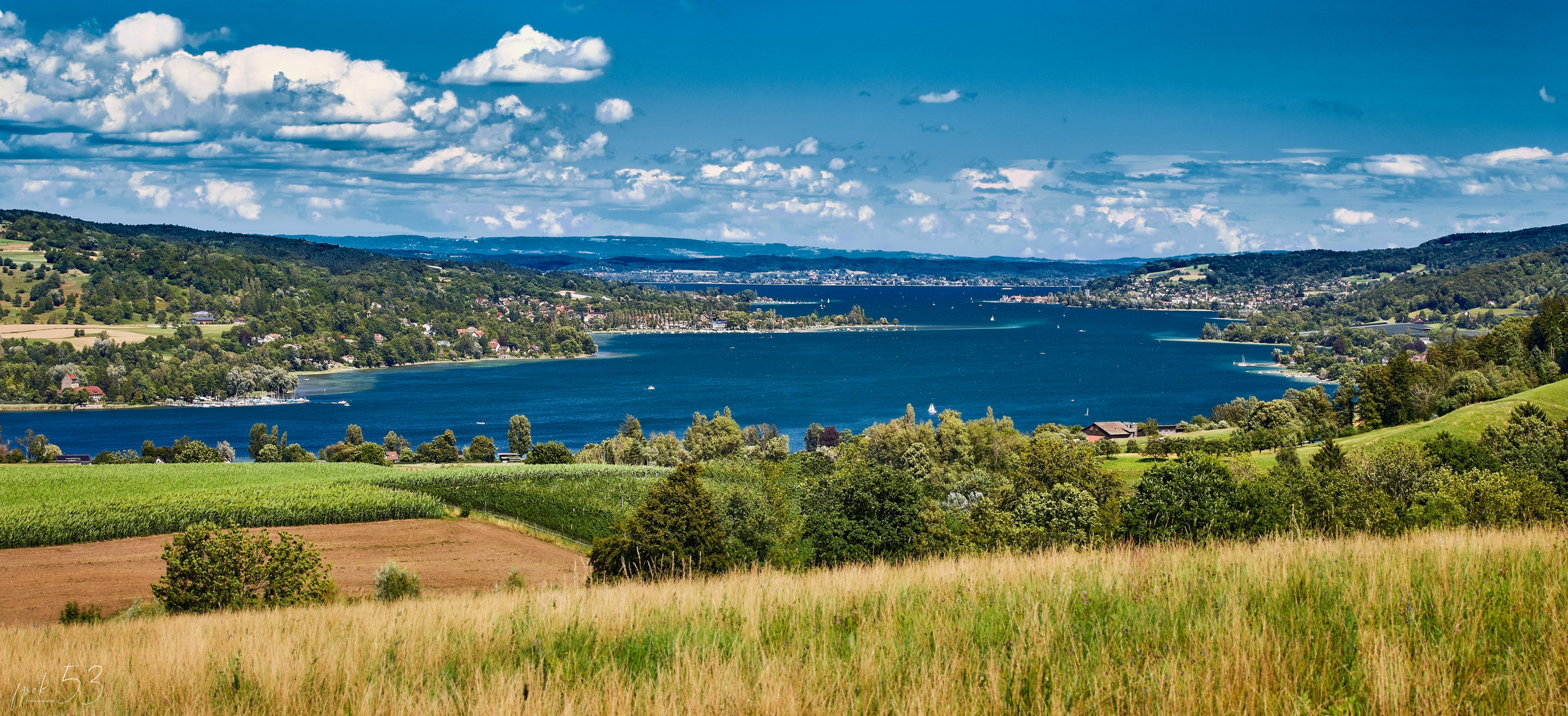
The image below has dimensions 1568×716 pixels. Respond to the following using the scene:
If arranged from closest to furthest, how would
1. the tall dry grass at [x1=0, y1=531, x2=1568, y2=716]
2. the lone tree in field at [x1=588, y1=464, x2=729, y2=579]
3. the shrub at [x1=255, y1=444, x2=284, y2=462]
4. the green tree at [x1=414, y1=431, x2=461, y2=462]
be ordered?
the tall dry grass at [x1=0, y1=531, x2=1568, y2=716] < the lone tree in field at [x1=588, y1=464, x2=729, y2=579] < the green tree at [x1=414, y1=431, x2=461, y2=462] < the shrub at [x1=255, y1=444, x2=284, y2=462]

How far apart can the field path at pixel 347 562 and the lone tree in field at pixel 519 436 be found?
53.7 metres

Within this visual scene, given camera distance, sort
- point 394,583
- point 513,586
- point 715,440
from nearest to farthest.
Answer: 1. point 513,586
2. point 394,583
3. point 715,440

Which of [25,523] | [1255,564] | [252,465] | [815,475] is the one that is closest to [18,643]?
[1255,564]

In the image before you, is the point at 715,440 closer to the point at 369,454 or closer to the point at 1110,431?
the point at 369,454

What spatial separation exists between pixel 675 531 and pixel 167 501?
2907cm

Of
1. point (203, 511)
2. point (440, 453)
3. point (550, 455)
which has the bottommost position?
point (550, 455)

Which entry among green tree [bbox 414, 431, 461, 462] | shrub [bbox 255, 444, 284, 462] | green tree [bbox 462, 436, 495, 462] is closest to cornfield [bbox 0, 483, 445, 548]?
green tree [bbox 414, 431, 461, 462]

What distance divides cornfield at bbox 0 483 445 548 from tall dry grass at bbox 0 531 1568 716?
33.6 metres

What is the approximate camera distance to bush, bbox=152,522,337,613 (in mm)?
21750

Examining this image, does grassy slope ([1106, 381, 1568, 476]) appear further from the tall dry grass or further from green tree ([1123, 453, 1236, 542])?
the tall dry grass

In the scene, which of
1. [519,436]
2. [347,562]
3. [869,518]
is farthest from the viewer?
[519,436]

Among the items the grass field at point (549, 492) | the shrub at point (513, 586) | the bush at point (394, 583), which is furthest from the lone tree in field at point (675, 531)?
the grass field at point (549, 492)

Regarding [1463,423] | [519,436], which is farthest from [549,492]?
[1463,423]

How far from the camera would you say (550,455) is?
86.3m
